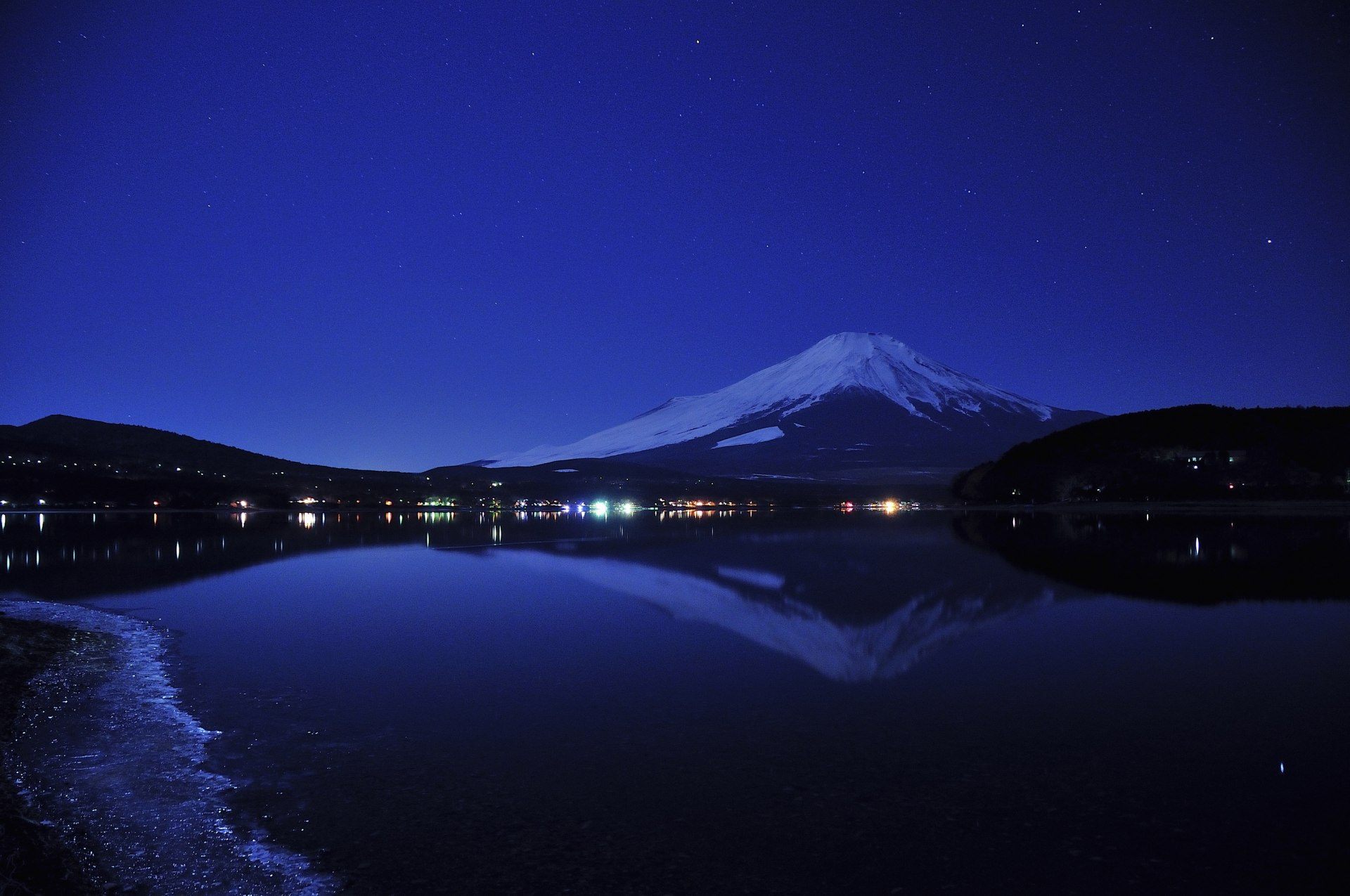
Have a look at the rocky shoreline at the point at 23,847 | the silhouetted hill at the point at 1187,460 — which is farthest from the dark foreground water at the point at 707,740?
the silhouetted hill at the point at 1187,460

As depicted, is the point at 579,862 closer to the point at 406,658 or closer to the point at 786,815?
the point at 786,815

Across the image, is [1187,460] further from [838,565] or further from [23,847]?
[23,847]

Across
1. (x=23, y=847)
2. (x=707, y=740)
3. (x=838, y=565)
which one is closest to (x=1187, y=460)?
(x=838, y=565)

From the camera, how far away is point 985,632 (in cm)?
1452

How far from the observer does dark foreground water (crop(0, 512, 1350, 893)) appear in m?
5.93

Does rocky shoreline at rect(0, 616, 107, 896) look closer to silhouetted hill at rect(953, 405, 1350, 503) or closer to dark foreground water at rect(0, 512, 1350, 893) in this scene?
dark foreground water at rect(0, 512, 1350, 893)

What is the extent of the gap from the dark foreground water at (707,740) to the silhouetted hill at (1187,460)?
8509cm

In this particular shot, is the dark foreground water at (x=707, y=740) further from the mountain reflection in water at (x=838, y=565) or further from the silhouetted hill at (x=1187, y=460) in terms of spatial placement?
the silhouetted hill at (x=1187, y=460)

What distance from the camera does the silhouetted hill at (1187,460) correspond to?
92625 mm

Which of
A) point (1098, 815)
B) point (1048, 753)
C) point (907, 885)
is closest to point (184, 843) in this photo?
point (907, 885)

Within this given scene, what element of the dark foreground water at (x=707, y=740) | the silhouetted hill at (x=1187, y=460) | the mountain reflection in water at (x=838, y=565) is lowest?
the dark foreground water at (x=707, y=740)

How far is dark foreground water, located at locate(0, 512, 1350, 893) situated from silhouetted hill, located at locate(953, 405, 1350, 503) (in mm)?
85093

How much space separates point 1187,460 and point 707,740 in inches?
4243

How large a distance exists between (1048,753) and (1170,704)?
265cm
